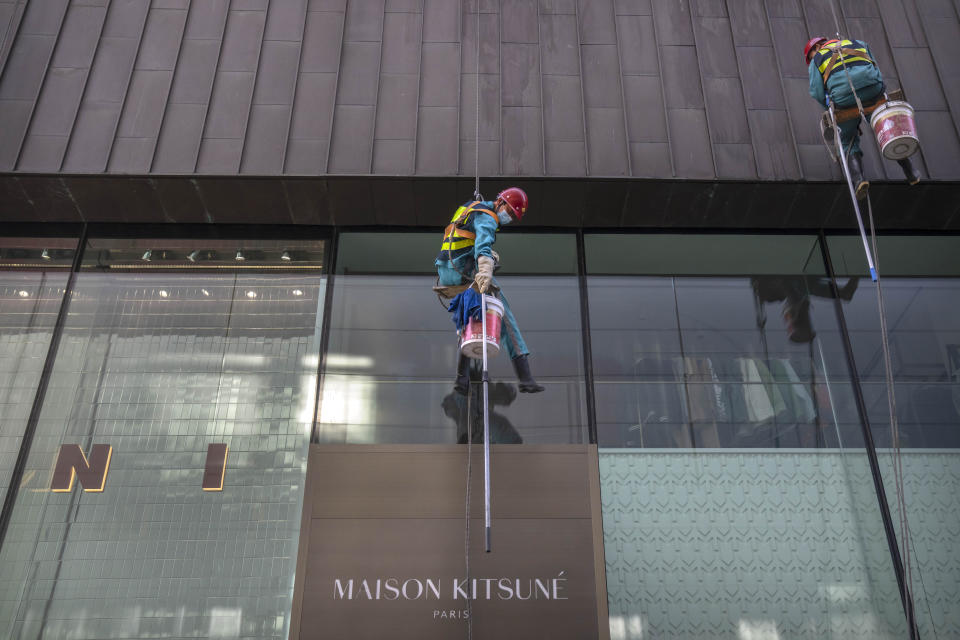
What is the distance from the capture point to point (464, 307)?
22.9ft

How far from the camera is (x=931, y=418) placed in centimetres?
743

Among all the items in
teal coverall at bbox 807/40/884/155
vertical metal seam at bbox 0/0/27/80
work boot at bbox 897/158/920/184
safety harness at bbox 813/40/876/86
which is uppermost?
vertical metal seam at bbox 0/0/27/80

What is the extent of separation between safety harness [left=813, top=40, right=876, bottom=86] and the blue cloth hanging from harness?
4.01m

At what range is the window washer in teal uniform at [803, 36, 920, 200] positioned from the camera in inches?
280

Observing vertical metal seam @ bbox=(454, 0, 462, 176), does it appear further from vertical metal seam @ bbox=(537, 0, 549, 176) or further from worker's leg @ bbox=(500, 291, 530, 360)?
worker's leg @ bbox=(500, 291, 530, 360)

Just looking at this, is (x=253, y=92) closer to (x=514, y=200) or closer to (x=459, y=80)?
(x=459, y=80)

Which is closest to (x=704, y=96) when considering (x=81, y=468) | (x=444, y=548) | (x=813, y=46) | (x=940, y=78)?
(x=813, y=46)

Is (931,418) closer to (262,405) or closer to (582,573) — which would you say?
(582,573)

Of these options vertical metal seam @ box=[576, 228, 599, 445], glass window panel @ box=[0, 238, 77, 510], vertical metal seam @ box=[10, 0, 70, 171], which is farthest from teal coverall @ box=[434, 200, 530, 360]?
vertical metal seam @ box=[10, 0, 70, 171]

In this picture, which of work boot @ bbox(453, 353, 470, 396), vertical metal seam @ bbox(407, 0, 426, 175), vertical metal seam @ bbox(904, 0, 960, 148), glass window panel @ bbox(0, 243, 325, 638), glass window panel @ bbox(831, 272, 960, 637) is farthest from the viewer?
vertical metal seam @ bbox(904, 0, 960, 148)

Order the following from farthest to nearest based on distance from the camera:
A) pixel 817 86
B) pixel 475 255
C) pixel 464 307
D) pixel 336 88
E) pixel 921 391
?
pixel 336 88, pixel 921 391, pixel 817 86, pixel 464 307, pixel 475 255

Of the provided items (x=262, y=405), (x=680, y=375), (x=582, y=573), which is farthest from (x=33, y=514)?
(x=680, y=375)

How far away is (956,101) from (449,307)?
19.4ft

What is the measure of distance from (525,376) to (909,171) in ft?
13.8
